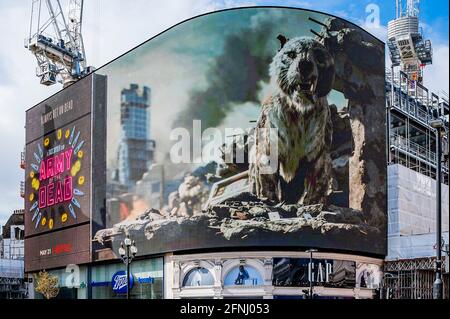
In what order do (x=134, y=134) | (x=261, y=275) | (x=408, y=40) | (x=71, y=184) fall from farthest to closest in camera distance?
(x=261, y=275), (x=71, y=184), (x=134, y=134), (x=408, y=40)

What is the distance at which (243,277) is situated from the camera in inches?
666

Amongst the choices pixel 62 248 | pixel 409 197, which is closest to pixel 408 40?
pixel 409 197

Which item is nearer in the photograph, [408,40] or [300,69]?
[408,40]

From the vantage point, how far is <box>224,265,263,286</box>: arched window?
16.7 metres

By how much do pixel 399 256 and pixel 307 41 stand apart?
592 centimetres

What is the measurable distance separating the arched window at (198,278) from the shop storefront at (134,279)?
0.74 m

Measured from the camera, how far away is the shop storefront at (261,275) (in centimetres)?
1667

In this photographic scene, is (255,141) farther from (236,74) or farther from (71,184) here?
(71,184)

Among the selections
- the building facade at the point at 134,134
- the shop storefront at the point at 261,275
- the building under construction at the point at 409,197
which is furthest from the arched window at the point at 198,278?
the building under construction at the point at 409,197

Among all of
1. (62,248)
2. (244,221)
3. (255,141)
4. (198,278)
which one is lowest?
(198,278)

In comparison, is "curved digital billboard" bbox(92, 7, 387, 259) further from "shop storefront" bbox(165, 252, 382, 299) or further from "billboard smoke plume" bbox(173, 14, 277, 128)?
"shop storefront" bbox(165, 252, 382, 299)

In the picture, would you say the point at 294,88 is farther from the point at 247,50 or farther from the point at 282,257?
the point at 282,257

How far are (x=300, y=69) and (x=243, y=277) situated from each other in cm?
520
